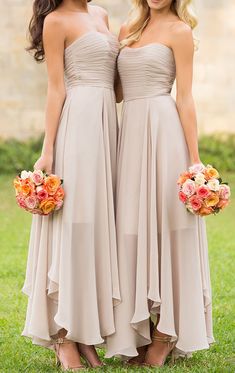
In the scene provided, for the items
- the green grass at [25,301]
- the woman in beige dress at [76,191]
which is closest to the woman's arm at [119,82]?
the woman in beige dress at [76,191]

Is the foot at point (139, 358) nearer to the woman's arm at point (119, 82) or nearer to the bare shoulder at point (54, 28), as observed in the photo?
the woman's arm at point (119, 82)

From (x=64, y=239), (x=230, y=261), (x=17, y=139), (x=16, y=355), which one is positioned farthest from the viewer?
(x=17, y=139)

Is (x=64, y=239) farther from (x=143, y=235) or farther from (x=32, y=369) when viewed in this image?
(x=32, y=369)

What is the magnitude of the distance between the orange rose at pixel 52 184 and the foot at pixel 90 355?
33.3 inches

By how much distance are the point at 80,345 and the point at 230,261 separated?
4.02 meters

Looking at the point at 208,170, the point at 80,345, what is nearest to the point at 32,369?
the point at 80,345

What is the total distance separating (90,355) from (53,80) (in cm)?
143

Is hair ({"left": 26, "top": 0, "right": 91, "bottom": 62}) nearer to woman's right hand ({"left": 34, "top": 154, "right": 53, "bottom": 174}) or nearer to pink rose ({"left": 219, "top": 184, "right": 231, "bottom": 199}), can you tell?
woman's right hand ({"left": 34, "top": 154, "right": 53, "bottom": 174})

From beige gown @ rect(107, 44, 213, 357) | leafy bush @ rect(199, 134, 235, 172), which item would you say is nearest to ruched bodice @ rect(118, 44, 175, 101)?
beige gown @ rect(107, 44, 213, 357)

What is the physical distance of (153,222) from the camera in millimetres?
5164

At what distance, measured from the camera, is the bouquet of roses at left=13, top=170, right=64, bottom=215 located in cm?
507

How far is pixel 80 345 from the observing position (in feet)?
17.5

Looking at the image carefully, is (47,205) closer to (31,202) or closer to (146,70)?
(31,202)

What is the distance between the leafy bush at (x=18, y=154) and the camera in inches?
559
